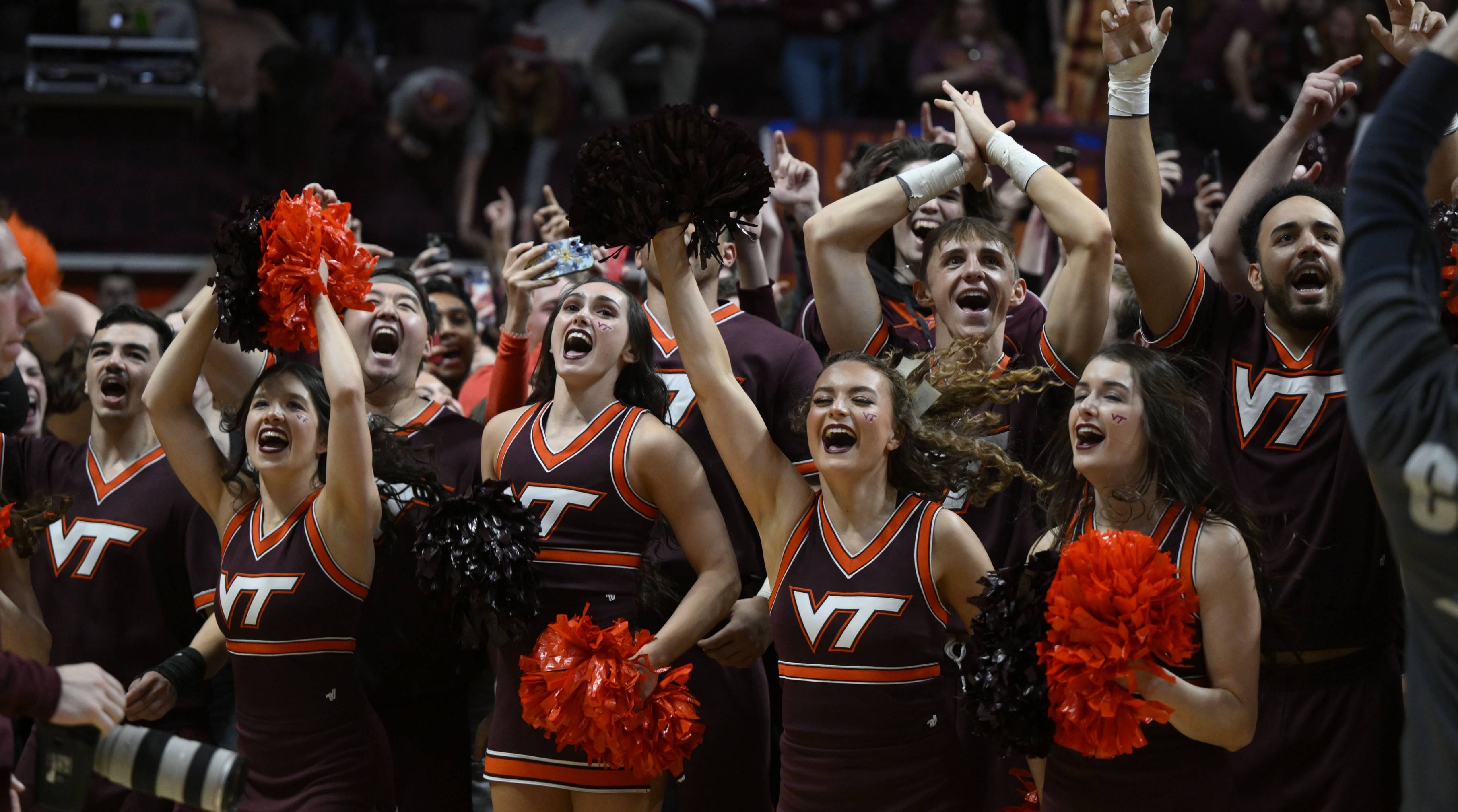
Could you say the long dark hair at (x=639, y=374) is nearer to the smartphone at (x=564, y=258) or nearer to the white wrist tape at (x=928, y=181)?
the smartphone at (x=564, y=258)

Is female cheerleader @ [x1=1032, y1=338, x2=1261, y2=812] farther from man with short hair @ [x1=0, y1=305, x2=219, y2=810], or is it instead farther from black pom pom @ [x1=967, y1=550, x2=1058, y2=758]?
man with short hair @ [x1=0, y1=305, x2=219, y2=810]

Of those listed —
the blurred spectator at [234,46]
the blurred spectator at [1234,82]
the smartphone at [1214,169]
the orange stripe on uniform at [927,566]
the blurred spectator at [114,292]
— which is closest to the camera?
the orange stripe on uniform at [927,566]

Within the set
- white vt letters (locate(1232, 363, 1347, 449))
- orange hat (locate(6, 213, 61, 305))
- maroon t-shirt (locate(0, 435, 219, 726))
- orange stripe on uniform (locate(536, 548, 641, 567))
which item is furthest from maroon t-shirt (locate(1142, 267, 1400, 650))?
orange hat (locate(6, 213, 61, 305))

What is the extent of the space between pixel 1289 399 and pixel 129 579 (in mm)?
3077

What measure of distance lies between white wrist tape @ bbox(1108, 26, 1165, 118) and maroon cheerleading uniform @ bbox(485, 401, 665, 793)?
1.36 meters

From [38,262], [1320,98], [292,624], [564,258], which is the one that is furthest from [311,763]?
[38,262]

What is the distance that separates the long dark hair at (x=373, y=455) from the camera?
3727mm

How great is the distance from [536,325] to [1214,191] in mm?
2265

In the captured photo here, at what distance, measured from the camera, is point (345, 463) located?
3461 millimetres

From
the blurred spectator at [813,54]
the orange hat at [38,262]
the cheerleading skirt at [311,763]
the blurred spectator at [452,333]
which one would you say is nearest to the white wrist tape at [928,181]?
the cheerleading skirt at [311,763]

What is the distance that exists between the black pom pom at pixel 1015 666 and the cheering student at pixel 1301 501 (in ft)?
2.14

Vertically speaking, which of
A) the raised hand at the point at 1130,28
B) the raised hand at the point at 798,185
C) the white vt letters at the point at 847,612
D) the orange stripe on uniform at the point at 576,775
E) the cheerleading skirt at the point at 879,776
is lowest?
the orange stripe on uniform at the point at 576,775

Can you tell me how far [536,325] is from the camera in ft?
15.4

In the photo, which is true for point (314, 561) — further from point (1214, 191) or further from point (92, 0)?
point (92, 0)
